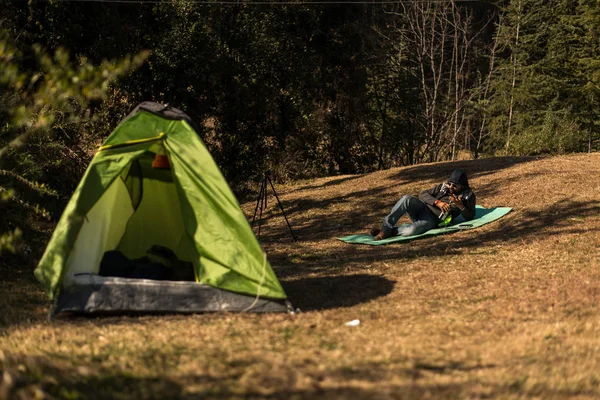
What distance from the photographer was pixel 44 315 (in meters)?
7.16

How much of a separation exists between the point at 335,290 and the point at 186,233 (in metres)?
1.76

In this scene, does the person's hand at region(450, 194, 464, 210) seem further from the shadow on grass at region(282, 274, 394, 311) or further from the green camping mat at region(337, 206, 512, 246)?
the shadow on grass at region(282, 274, 394, 311)

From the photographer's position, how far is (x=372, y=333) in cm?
608

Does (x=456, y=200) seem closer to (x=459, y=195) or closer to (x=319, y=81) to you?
(x=459, y=195)

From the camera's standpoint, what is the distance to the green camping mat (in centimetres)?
1129

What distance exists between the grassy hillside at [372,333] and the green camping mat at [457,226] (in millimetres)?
160

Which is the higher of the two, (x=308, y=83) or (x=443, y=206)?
(x=308, y=83)

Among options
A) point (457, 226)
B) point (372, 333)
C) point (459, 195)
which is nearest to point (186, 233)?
point (372, 333)

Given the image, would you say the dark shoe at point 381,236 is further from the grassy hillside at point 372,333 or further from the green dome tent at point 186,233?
the green dome tent at point 186,233

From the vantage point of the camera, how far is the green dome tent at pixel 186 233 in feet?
22.7

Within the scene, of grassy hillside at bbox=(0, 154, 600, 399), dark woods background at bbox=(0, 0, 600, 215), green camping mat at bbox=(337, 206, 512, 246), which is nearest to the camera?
grassy hillside at bbox=(0, 154, 600, 399)

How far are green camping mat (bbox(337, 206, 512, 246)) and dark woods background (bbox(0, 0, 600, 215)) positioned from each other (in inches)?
190

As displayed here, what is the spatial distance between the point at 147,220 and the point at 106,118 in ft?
26.5

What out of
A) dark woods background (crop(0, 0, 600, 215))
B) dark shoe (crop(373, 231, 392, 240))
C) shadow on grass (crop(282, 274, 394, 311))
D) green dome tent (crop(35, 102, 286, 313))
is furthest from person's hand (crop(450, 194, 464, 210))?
dark woods background (crop(0, 0, 600, 215))
